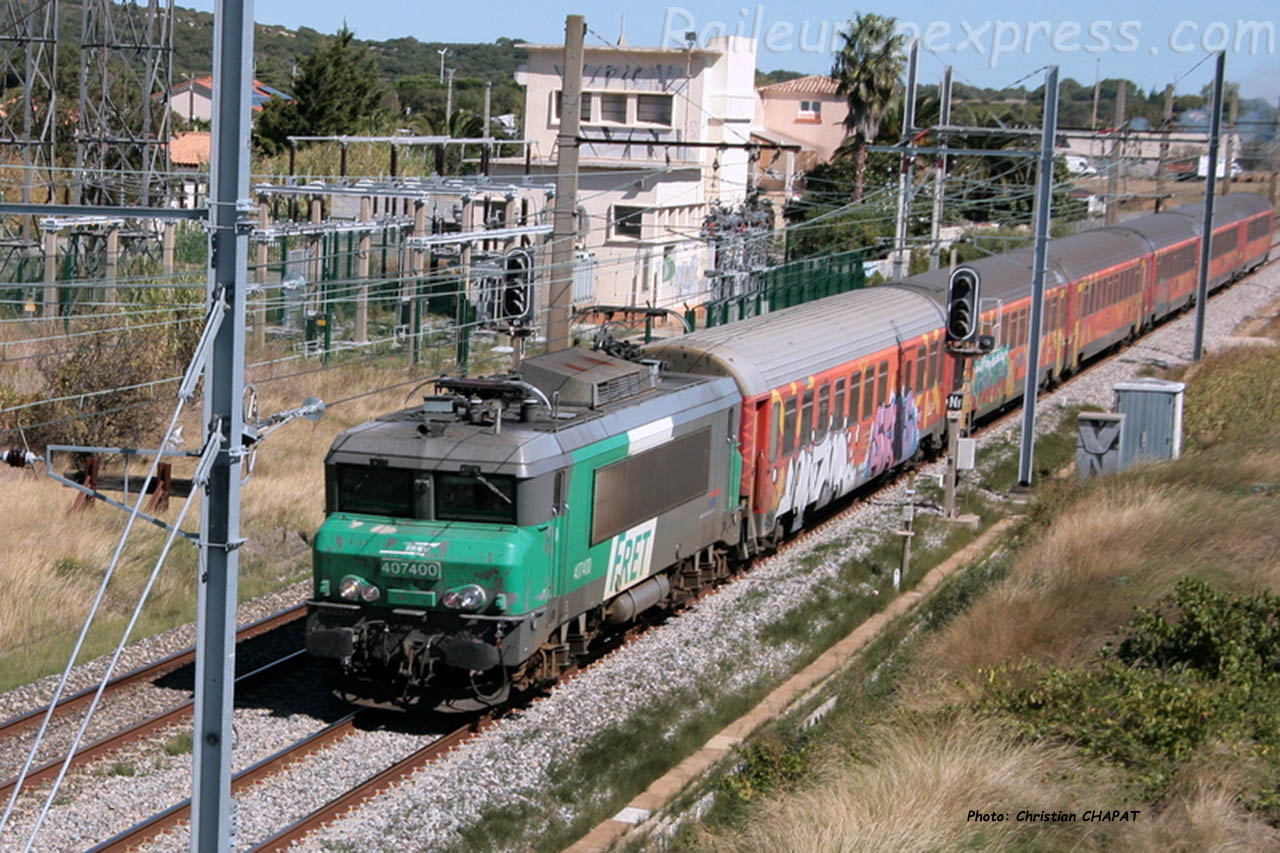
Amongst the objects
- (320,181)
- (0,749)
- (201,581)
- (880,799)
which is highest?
(320,181)

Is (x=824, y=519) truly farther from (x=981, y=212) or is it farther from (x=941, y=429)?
(x=981, y=212)

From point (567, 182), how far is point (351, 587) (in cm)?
861

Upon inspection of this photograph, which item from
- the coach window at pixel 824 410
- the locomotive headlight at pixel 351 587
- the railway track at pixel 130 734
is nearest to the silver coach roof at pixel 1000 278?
the coach window at pixel 824 410

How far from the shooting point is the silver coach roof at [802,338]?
17.7 m

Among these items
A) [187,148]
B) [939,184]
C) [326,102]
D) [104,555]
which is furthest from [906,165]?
[187,148]

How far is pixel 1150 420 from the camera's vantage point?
23891mm

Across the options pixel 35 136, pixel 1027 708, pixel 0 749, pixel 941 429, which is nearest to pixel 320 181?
pixel 941 429

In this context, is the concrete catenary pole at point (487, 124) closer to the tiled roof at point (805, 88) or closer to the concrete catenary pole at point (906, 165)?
the concrete catenary pole at point (906, 165)

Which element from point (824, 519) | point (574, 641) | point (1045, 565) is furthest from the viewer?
point (824, 519)

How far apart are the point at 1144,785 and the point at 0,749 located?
29.2 ft

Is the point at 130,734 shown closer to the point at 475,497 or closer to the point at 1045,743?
the point at 475,497

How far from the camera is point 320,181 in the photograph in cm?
4053

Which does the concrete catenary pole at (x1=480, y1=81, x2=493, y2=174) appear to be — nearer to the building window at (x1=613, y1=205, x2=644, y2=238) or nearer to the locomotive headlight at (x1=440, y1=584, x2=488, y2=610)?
the building window at (x1=613, y1=205, x2=644, y2=238)

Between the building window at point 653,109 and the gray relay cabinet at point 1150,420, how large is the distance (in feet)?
98.7
